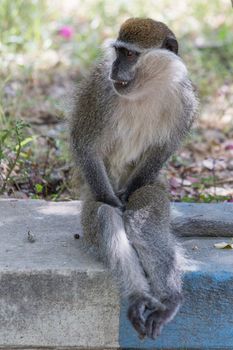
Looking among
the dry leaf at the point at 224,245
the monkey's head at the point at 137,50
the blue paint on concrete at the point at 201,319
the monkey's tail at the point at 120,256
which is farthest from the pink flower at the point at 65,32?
the blue paint on concrete at the point at 201,319

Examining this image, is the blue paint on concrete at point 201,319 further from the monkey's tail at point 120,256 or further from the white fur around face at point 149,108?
the white fur around face at point 149,108

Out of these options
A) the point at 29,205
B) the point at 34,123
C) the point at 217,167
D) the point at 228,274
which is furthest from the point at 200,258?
the point at 34,123

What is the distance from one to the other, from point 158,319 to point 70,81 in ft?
19.0

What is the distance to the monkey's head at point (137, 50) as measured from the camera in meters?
4.60

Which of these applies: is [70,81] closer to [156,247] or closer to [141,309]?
[156,247]

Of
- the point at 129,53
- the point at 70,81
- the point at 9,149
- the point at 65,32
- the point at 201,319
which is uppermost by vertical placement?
the point at 129,53

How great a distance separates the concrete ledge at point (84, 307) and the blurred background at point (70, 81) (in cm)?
147

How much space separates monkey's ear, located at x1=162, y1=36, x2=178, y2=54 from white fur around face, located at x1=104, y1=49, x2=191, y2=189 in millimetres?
46

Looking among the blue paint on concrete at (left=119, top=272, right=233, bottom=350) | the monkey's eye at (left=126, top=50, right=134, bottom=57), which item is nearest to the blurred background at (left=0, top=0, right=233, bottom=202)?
the monkey's eye at (left=126, top=50, right=134, bottom=57)

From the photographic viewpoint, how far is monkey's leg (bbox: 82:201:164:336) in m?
4.04

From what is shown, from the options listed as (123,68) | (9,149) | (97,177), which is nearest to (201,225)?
(97,177)

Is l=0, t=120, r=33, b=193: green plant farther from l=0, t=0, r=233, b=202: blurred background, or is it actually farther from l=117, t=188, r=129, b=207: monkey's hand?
l=117, t=188, r=129, b=207: monkey's hand

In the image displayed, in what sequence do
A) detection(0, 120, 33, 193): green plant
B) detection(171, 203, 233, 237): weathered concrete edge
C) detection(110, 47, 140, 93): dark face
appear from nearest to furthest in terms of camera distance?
1. detection(110, 47, 140, 93): dark face
2. detection(171, 203, 233, 237): weathered concrete edge
3. detection(0, 120, 33, 193): green plant

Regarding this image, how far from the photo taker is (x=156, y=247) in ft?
14.1
